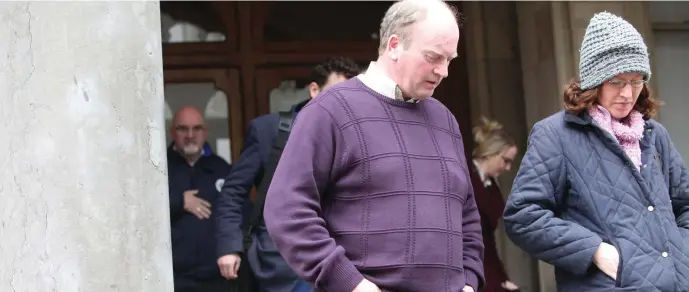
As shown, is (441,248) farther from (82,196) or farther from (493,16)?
(493,16)

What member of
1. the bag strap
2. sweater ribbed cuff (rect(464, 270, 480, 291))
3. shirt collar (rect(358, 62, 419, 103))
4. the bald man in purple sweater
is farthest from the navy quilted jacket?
the bag strap

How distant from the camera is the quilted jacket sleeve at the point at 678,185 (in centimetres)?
425

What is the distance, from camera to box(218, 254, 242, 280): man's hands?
504cm

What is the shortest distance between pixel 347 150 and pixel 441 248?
0.39 metres

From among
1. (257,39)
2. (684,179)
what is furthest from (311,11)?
(684,179)

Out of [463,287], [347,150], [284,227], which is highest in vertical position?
[347,150]

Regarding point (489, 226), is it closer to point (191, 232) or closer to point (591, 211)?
point (191, 232)

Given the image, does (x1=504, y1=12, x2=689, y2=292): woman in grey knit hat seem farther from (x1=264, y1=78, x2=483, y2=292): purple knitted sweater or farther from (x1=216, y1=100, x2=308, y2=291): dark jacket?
(x1=216, y1=100, x2=308, y2=291): dark jacket

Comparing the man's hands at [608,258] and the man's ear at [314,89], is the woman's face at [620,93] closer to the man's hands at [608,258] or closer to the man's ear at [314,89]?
the man's hands at [608,258]

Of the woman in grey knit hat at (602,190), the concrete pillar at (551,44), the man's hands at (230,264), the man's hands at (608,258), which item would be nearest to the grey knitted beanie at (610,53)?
the woman in grey knit hat at (602,190)

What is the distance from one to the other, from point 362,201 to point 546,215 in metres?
0.94

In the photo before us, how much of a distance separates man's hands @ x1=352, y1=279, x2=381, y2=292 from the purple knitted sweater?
0.01 meters

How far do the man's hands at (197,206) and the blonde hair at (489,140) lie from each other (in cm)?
163

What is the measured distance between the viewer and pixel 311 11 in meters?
7.67
